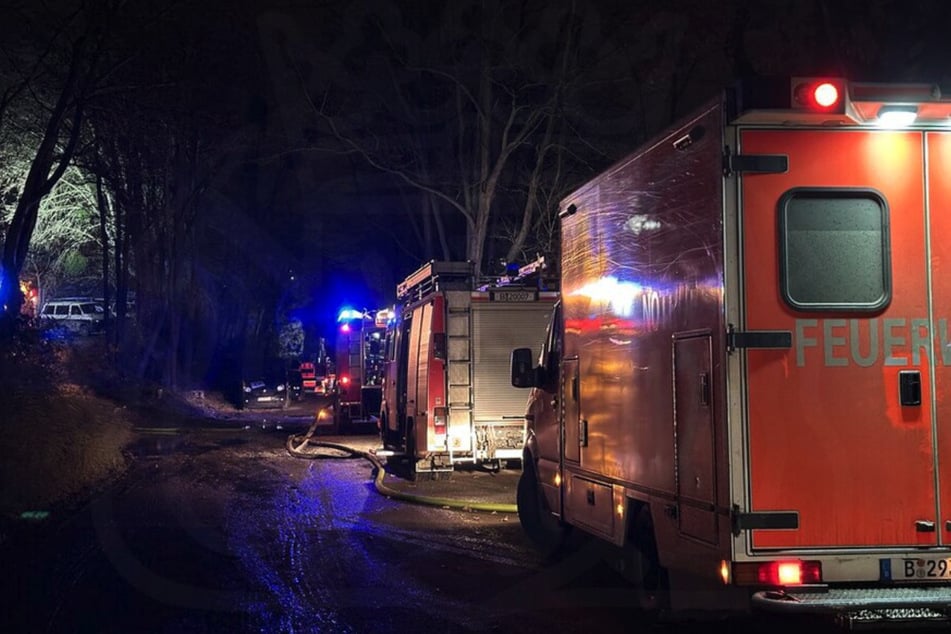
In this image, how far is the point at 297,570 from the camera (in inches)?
372

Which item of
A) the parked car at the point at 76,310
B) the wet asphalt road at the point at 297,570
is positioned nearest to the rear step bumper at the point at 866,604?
the wet asphalt road at the point at 297,570

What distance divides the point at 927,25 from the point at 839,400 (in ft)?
42.1

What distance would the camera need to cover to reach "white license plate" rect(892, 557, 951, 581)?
5637 mm

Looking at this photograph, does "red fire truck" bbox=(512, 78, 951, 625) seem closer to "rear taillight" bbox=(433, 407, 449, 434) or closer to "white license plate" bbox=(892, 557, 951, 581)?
"white license plate" bbox=(892, 557, 951, 581)

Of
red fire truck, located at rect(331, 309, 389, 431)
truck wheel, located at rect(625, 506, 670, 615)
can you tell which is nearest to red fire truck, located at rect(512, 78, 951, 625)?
truck wheel, located at rect(625, 506, 670, 615)

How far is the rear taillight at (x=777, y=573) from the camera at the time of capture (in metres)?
5.58

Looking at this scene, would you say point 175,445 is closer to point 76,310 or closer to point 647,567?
point 647,567

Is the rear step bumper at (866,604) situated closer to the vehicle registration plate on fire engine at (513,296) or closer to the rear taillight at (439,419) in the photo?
the rear taillight at (439,419)

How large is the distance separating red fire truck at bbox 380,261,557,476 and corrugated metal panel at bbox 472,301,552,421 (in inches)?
0.6

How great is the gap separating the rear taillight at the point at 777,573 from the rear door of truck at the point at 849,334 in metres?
0.11

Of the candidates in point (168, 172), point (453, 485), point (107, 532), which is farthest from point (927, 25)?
point (168, 172)

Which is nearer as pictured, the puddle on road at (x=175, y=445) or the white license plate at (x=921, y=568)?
the white license plate at (x=921, y=568)

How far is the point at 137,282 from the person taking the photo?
36875mm

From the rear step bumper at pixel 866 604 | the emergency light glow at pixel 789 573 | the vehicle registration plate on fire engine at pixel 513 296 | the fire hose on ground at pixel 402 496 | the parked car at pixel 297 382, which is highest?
the vehicle registration plate on fire engine at pixel 513 296
